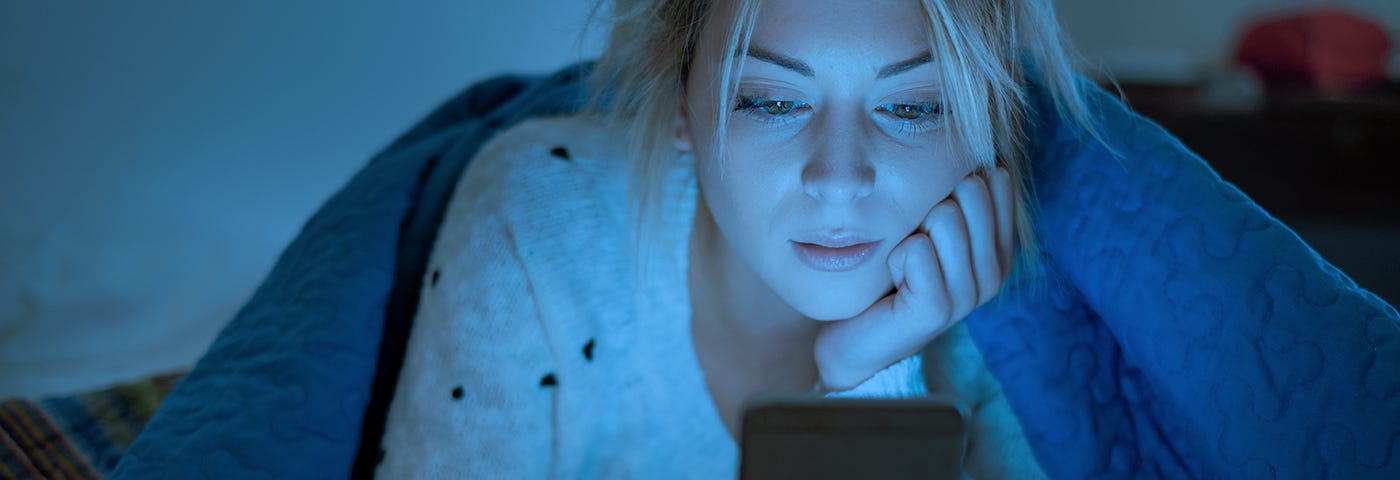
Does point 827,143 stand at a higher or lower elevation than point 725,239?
higher

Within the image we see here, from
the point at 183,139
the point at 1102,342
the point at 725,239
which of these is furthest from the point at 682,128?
the point at 183,139

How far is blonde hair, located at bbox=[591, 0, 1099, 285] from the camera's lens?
2.03ft

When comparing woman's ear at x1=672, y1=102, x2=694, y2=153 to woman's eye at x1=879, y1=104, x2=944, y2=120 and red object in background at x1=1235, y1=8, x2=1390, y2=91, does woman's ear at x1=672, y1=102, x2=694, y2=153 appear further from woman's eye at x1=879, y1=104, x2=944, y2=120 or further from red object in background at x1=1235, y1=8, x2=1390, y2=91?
red object in background at x1=1235, y1=8, x2=1390, y2=91

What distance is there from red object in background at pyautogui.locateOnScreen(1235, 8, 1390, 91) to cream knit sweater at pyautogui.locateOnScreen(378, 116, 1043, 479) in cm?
161

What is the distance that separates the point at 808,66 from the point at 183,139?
2.97 feet

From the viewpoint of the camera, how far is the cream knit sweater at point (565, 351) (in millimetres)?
660

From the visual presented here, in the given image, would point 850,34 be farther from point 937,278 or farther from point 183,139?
point 183,139

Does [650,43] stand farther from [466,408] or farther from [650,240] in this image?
[466,408]

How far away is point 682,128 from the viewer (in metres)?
0.73

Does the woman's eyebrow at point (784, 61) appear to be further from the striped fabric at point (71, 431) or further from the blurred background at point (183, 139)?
the striped fabric at point (71, 431)

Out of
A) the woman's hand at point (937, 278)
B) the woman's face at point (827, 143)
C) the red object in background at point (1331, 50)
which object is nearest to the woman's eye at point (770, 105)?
the woman's face at point (827, 143)

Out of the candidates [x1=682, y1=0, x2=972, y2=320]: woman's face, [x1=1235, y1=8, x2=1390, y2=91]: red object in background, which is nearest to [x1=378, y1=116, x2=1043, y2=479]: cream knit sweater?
[x1=682, y1=0, x2=972, y2=320]: woman's face

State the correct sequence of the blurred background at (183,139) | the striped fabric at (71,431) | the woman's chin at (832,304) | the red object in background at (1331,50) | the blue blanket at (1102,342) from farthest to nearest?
the red object in background at (1331,50), the blurred background at (183,139), the striped fabric at (71,431), the woman's chin at (832,304), the blue blanket at (1102,342)

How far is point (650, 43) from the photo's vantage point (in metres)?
0.73
